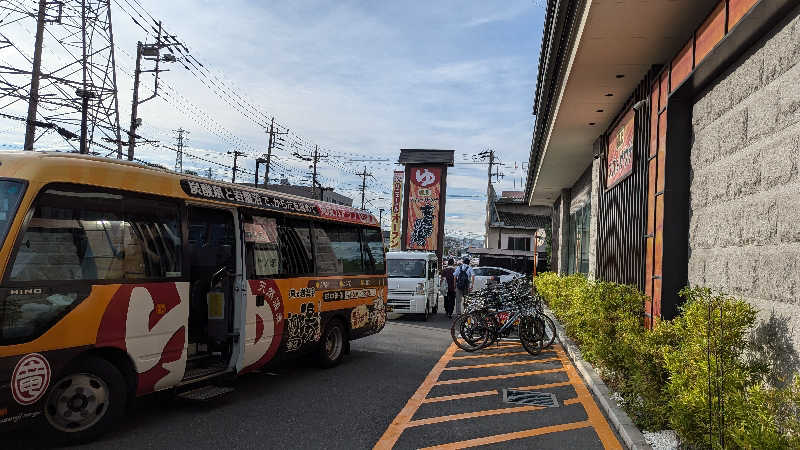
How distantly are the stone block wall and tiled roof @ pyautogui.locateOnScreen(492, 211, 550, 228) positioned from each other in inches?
1808

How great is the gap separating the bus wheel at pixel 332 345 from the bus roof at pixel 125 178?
208 centimetres

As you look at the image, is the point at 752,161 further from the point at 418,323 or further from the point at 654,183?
the point at 418,323

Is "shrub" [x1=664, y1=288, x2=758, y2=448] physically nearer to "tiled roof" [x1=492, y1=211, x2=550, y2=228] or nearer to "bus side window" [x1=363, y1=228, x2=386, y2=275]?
"bus side window" [x1=363, y1=228, x2=386, y2=275]

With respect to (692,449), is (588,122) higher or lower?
higher

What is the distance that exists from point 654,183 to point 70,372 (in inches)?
315

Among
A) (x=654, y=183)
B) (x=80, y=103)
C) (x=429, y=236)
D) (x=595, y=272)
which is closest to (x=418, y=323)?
(x=595, y=272)

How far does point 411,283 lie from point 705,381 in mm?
11968

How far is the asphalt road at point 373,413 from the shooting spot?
5.43 m

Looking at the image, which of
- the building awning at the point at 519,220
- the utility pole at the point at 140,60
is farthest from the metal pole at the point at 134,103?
the building awning at the point at 519,220

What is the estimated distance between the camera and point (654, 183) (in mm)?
8844

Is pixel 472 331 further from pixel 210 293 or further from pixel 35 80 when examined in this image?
pixel 35 80

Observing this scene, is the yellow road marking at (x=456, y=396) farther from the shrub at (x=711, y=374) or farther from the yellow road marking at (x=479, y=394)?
the shrub at (x=711, y=374)

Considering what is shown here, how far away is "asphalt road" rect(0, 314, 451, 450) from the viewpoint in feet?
17.4

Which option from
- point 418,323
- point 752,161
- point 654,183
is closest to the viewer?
point 752,161
